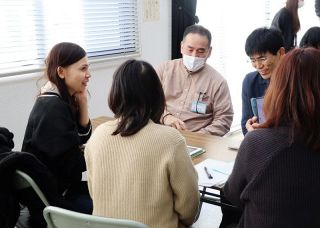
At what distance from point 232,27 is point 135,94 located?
3.41m

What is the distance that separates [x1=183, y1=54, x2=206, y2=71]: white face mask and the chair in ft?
5.52

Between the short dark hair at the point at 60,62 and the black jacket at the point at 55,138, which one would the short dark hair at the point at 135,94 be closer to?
the black jacket at the point at 55,138

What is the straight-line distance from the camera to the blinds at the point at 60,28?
2580mm

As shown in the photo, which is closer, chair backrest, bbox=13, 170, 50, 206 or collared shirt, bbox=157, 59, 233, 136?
chair backrest, bbox=13, 170, 50, 206

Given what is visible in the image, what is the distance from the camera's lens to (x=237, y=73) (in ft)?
15.4

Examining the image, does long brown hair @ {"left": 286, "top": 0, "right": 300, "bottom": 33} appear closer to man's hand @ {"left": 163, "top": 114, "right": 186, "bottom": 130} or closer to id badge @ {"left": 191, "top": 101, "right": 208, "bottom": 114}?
id badge @ {"left": 191, "top": 101, "right": 208, "bottom": 114}

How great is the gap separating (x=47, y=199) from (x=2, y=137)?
1.02 ft

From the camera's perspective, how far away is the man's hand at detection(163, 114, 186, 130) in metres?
2.40

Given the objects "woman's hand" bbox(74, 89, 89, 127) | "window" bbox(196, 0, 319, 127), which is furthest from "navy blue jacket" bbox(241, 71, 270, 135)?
"window" bbox(196, 0, 319, 127)

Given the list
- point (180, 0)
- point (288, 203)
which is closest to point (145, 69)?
point (288, 203)

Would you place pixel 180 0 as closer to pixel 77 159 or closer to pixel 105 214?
pixel 77 159

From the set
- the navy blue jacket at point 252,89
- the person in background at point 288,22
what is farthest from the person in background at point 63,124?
the person in background at point 288,22

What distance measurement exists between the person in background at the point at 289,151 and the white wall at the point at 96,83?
6.41 feet

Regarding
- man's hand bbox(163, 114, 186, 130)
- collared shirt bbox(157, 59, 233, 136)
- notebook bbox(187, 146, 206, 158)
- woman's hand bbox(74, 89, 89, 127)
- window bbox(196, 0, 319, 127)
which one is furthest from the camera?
window bbox(196, 0, 319, 127)
